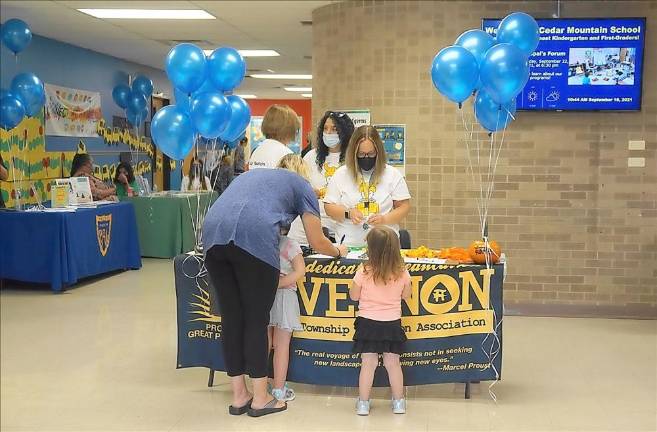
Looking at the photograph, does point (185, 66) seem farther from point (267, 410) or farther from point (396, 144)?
point (396, 144)

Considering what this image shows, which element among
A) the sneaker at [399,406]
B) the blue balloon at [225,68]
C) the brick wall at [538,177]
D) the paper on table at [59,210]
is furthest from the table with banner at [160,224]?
the sneaker at [399,406]

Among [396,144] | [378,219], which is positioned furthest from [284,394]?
[396,144]

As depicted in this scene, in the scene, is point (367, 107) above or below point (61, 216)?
above

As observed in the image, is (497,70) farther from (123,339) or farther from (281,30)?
(281,30)

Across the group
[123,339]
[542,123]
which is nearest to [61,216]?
[123,339]

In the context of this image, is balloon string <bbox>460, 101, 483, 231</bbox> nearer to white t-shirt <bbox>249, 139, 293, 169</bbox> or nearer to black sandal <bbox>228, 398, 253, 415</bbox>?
white t-shirt <bbox>249, 139, 293, 169</bbox>

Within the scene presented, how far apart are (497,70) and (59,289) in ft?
15.8

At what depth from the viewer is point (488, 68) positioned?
412 cm

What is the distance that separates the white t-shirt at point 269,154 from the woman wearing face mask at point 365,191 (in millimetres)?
368

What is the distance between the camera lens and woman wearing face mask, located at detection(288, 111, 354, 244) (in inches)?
198

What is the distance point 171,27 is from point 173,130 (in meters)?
4.94

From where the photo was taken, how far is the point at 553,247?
659 cm

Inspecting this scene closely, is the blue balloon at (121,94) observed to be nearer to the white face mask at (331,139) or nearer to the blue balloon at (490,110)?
the white face mask at (331,139)

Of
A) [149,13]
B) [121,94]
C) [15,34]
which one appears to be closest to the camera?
[15,34]
